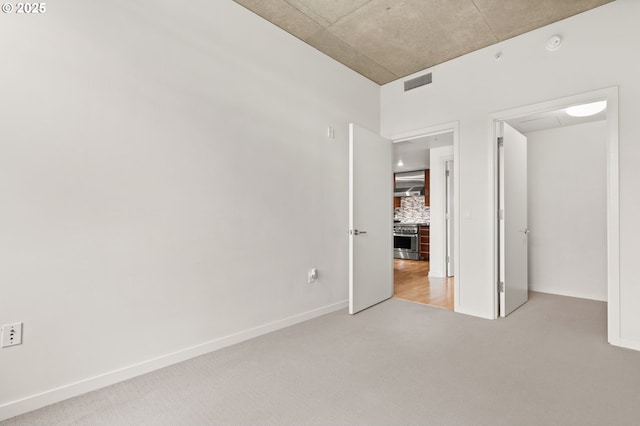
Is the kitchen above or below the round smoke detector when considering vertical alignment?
below

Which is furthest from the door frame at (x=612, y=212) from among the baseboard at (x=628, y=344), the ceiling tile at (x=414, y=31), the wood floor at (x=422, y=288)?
the wood floor at (x=422, y=288)

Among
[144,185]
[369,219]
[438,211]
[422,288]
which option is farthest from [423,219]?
[144,185]

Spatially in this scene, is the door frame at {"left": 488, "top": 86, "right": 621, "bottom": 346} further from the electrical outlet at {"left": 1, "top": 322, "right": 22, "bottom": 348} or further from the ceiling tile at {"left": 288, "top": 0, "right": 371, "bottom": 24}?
the electrical outlet at {"left": 1, "top": 322, "right": 22, "bottom": 348}

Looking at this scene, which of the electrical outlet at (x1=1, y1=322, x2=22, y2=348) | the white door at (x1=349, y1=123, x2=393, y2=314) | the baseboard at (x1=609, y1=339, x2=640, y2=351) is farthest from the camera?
the white door at (x1=349, y1=123, x2=393, y2=314)

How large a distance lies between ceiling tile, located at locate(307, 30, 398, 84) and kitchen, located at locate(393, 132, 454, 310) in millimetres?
971

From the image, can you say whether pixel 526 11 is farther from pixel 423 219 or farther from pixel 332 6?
pixel 423 219

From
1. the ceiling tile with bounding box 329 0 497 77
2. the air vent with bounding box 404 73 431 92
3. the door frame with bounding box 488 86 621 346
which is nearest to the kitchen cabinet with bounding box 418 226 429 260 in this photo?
the air vent with bounding box 404 73 431 92

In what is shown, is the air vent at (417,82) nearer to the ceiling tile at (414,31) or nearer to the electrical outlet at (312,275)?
the ceiling tile at (414,31)

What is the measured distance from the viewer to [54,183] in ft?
5.79

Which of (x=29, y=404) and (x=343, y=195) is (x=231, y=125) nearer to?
(x=343, y=195)

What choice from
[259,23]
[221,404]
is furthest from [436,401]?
[259,23]

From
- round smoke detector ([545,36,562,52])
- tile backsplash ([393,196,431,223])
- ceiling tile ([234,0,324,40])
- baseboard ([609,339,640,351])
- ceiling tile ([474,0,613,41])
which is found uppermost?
ceiling tile ([234,0,324,40])

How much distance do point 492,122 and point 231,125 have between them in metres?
2.67

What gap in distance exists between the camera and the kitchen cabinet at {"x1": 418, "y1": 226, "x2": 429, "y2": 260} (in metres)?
7.59
